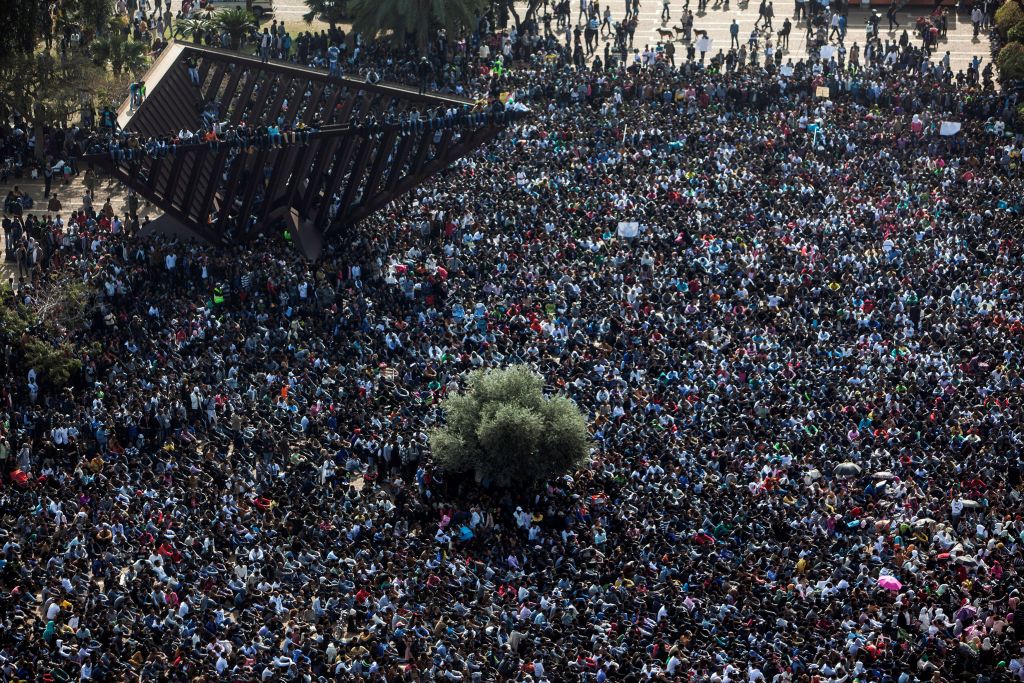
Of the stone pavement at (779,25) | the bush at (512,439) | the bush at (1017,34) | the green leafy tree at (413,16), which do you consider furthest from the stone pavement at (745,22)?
the bush at (512,439)

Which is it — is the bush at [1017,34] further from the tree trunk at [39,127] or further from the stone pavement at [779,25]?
the tree trunk at [39,127]

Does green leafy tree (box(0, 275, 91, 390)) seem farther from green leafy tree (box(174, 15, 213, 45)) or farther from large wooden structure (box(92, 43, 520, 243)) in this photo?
green leafy tree (box(174, 15, 213, 45))

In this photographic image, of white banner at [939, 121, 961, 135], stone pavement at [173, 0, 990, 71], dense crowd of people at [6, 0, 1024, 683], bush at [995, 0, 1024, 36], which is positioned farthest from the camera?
stone pavement at [173, 0, 990, 71]

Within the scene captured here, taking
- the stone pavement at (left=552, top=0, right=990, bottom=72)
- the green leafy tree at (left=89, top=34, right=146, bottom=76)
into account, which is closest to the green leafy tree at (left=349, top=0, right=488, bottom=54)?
the green leafy tree at (left=89, top=34, right=146, bottom=76)

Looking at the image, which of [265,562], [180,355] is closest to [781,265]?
[180,355]

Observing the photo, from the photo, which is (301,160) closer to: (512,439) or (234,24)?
(512,439)

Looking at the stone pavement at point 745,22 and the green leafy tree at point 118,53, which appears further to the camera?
the stone pavement at point 745,22
